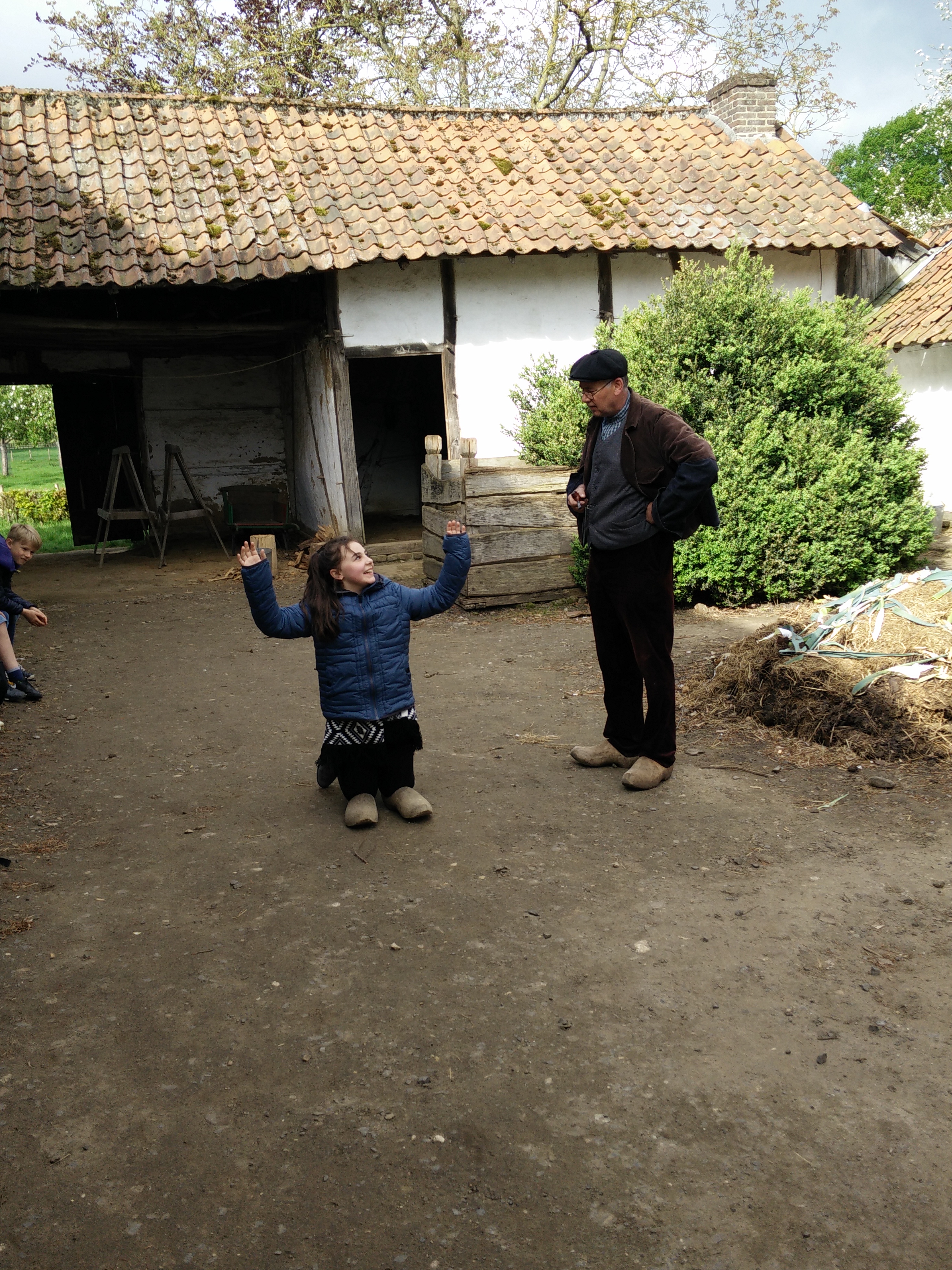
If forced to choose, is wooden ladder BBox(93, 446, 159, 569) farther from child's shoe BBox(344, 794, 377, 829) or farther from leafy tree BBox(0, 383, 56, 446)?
leafy tree BBox(0, 383, 56, 446)

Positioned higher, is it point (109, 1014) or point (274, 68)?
point (274, 68)

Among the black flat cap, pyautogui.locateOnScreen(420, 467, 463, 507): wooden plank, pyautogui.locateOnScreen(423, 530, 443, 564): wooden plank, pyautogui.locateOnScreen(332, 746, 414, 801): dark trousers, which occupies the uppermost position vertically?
the black flat cap

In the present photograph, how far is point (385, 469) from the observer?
684 inches

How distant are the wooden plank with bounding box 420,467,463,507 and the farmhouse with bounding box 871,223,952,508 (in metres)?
7.28

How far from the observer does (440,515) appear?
8992 millimetres

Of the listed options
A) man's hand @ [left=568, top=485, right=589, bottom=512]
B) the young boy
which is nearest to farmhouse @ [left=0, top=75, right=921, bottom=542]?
the young boy

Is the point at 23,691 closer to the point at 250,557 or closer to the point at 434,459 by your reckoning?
the point at 250,557

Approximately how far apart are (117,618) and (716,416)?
5.73 meters

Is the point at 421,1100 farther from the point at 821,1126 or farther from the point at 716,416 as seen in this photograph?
the point at 716,416

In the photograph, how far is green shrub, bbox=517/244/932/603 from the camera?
8.48 meters

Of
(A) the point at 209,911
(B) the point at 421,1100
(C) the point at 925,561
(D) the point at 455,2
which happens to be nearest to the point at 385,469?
(C) the point at 925,561

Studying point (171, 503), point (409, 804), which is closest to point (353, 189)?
point (171, 503)

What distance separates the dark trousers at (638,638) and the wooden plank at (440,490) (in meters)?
4.07

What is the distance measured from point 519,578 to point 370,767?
4.72 metres
